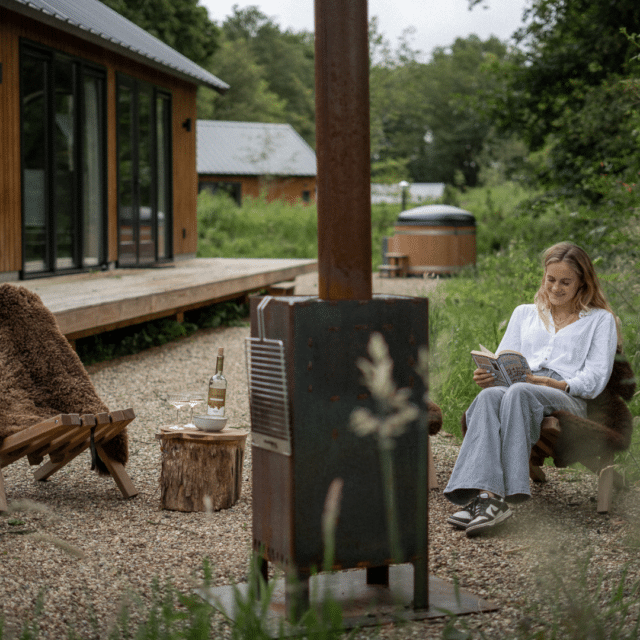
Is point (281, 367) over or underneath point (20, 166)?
underneath

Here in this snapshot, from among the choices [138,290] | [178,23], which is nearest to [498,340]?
[138,290]

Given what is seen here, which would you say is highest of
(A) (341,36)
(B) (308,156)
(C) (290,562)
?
(B) (308,156)

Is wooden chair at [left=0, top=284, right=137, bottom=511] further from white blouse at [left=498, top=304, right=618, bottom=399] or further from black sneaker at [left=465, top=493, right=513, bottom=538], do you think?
white blouse at [left=498, top=304, right=618, bottom=399]

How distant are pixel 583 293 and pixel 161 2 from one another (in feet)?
67.1

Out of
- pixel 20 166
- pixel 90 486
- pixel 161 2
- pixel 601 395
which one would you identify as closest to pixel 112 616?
pixel 90 486

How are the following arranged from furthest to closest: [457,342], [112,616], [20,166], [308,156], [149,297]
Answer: [308,156], [20,166], [149,297], [457,342], [112,616]

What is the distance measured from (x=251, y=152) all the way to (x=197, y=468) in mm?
27987

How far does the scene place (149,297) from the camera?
290 inches

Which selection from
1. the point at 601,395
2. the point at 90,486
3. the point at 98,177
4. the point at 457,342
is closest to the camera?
the point at 601,395

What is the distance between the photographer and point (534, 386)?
3.37 m

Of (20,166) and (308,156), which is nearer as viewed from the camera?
(20,166)

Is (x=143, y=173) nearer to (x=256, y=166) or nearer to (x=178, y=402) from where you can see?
(x=178, y=402)

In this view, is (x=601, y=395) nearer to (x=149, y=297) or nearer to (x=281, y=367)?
(x=281, y=367)

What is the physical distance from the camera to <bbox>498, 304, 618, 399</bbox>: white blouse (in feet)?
11.5
